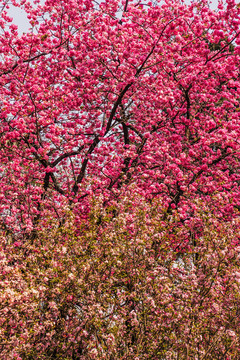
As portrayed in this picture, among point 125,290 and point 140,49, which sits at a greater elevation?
point 140,49

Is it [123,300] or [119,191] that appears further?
[119,191]

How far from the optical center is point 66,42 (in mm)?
12281

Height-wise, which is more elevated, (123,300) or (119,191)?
(119,191)

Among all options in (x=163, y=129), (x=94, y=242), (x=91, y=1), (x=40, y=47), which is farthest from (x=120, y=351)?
(x=91, y=1)

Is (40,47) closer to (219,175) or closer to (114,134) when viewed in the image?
(114,134)

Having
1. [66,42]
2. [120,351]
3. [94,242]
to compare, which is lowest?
[120,351]

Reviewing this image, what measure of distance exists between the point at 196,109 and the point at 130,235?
25.5 ft

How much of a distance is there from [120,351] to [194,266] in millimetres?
2279

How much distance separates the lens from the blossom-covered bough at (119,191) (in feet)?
19.8

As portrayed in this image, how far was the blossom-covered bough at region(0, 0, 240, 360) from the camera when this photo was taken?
19.8ft

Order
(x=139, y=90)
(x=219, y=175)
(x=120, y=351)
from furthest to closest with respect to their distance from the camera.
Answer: (x=139, y=90)
(x=219, y=175)
(x=120, y=351)

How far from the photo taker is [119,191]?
10242 mm

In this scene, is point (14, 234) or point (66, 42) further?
point (66, 42)

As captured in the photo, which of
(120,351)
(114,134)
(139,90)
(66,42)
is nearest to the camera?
(120,351)
